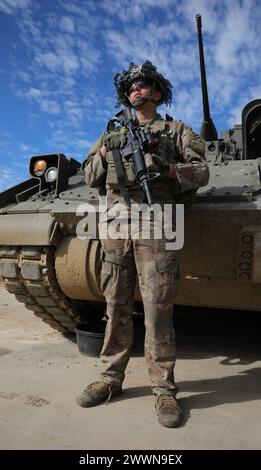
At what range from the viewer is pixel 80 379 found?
3.76 metres

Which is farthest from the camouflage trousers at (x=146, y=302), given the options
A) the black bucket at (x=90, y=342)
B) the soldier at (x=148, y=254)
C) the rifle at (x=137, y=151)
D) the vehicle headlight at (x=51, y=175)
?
the vehicle headlight at (x=51, y=175)

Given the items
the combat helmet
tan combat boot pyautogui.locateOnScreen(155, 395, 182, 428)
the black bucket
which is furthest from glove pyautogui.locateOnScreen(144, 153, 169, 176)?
the black bucket

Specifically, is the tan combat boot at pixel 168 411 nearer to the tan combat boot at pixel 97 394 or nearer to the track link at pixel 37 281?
the tan combat boot at pixel 97 394

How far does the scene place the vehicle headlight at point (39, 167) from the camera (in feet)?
15.7

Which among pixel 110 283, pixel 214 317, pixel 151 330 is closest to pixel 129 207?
pixel 110 283

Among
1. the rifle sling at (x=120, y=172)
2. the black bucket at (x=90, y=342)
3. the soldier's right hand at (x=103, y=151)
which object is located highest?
the soldier's right hand at (x=103, y=151)

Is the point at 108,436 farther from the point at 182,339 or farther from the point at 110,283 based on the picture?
the point at 182,339

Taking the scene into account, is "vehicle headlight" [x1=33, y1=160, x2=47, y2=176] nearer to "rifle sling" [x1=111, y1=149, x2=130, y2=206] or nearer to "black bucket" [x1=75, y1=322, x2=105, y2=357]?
"black bucket" [x1=75, y1=322, x2=105, y2=357]

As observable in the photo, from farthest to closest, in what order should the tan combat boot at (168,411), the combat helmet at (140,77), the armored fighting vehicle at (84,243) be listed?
the armored fighting vehicle at (84,243)
the combat helmet at (140,77)
the tan combat boot at (168,411)

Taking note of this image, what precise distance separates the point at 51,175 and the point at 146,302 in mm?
2112

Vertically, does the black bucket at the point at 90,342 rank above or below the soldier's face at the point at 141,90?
below

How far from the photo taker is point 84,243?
13.3 feet

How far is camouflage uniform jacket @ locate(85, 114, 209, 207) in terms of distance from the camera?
3172mm

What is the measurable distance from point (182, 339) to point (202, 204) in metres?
2.13
